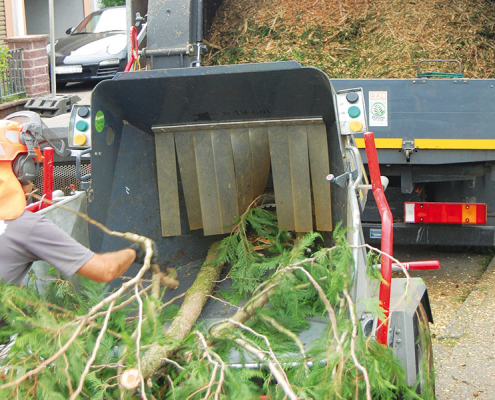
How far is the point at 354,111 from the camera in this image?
2963 millimetres

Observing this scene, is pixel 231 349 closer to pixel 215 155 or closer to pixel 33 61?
pixel 215 155

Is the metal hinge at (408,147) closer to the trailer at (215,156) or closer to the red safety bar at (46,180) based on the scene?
the trailer at (215,156)

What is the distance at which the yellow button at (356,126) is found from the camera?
2.95 metres

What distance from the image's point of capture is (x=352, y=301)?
2.29 m

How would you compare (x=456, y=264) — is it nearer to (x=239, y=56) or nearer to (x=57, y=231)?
(x=239, y=56)

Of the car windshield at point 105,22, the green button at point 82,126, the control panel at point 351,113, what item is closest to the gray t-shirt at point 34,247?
the green button at point 82,126

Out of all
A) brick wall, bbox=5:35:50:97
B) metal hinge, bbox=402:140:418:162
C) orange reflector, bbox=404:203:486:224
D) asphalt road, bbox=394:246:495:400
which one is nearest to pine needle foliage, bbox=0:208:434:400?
asphalt road, bbox=394:246:495:400

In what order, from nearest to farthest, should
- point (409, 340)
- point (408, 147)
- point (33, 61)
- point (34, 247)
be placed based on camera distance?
point (34, 247)
point (409, 340)
point (408, 147)
point (33, 61)

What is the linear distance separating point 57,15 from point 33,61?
925cm

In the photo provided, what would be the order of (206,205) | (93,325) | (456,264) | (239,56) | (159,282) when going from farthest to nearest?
1. (239,56)
2. (456,264)
3. (206,205)
4. (159,282)
5. (93,325)

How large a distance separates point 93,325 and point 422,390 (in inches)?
49.5

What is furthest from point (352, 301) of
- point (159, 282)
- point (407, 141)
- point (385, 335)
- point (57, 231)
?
point (407, 141)

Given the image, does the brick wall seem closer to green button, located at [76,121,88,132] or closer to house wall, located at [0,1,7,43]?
house wall, located at [0,1,7,43]

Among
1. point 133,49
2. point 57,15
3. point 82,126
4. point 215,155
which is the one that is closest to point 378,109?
point 215,155
